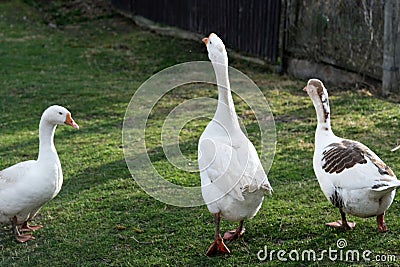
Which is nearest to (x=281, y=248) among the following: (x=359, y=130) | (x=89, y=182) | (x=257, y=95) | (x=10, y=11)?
(x=89, y=182)

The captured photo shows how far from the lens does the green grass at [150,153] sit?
202 inches

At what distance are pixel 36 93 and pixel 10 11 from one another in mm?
9115

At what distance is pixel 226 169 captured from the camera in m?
4.72

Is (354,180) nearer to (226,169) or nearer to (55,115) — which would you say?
(226,169)

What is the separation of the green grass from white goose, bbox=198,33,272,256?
41 centimetres

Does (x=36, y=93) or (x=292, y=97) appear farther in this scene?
(x=36, y=93)

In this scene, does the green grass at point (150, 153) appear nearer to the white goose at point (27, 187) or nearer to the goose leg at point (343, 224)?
the goose leg at point (343, 224)

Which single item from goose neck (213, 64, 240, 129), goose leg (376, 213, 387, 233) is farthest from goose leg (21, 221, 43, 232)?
goose leg (376, 213, 387, 233)

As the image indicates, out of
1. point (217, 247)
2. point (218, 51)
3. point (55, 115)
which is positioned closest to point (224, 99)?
point (218, 51)

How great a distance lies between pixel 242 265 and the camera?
478cm

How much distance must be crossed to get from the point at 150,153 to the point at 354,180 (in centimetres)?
336

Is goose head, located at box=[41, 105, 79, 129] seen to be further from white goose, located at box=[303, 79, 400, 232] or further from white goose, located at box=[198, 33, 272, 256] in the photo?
white goose, located at box=[303, 79, 400, 232]

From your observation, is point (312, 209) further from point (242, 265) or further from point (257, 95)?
point (257, 95)

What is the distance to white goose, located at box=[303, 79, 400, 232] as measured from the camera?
4.63 m
